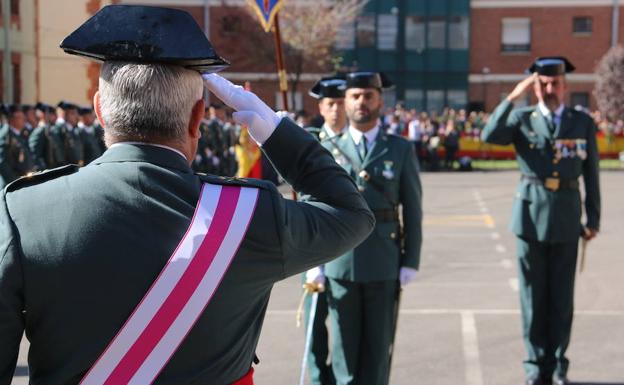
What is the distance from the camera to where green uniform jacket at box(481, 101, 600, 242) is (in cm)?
682

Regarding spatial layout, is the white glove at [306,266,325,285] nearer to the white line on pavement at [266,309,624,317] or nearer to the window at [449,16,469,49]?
the white line on pavement at [266,309,624,317]

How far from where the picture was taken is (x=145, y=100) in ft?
7.35

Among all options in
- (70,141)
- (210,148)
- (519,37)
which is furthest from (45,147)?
(519,37)

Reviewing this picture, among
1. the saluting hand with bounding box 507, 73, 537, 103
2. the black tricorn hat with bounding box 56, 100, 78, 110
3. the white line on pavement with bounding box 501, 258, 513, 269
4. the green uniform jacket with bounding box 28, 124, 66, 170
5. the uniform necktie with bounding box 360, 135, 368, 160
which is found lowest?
the white line on pavement with bounding box 501, 258, 513, 269

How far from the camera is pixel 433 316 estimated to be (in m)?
8.87

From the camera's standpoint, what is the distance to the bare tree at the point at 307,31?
39.9 meters

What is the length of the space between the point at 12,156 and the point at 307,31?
25.4m

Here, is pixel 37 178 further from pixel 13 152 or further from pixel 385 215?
pixel 13 152

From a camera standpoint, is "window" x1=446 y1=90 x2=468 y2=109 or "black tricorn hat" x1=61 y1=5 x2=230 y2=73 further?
"window" x1=446 y1=90 x2=468 y2=109

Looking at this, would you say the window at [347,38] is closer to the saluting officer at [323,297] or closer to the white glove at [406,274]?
the saluting officer at [323,297]

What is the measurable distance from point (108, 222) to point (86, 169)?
163 millimetres

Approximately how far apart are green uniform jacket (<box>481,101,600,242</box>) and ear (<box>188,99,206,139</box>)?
4.81 m

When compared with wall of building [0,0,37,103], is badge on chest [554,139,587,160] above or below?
below

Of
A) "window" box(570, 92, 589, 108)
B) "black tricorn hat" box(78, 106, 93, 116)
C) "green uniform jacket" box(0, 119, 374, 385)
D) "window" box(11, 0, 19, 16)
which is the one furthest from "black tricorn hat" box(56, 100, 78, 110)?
"window" box(570, 92, 589, 108)
